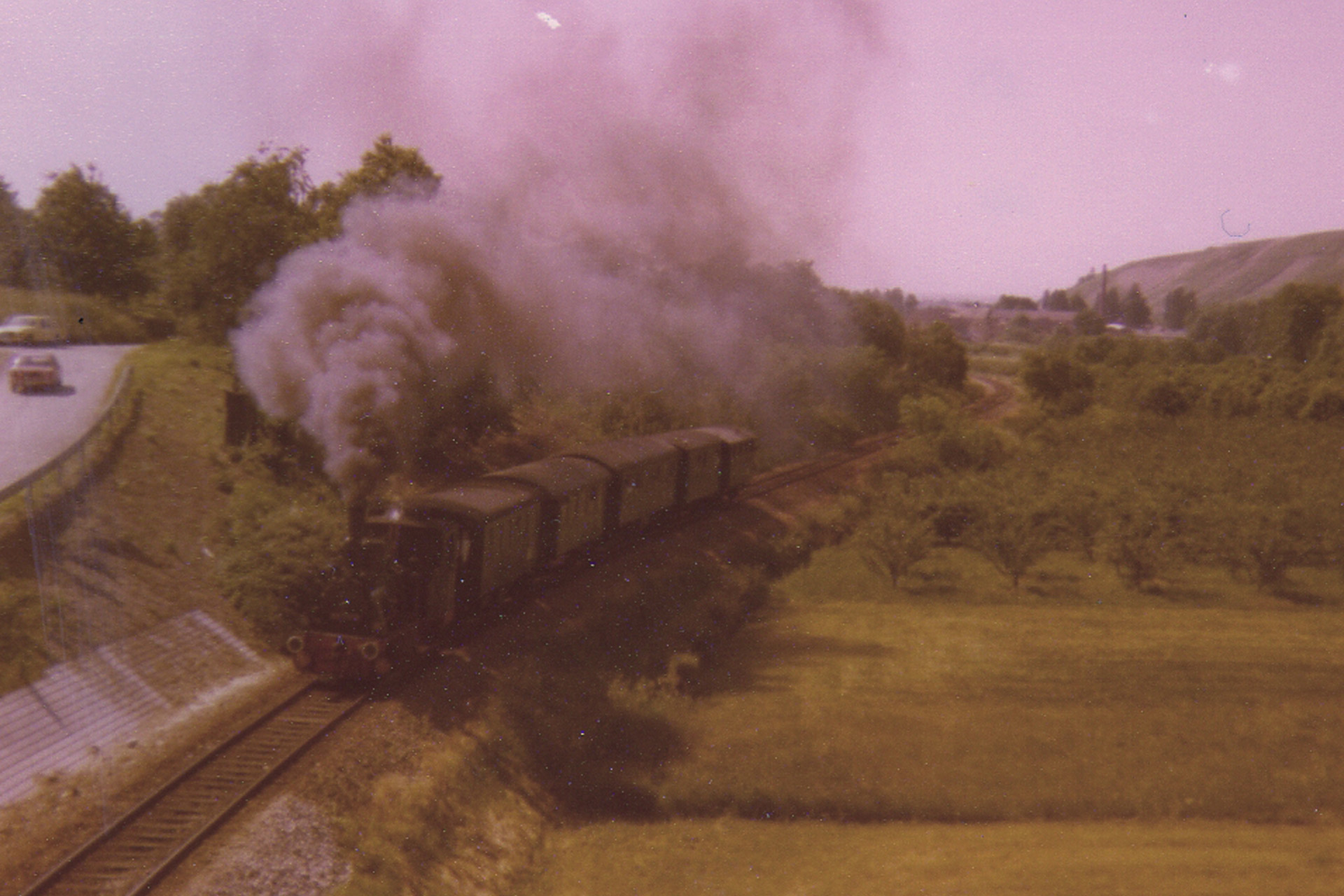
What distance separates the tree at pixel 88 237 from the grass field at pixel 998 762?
31136 millimetres

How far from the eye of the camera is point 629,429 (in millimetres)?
34062

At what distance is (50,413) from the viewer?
22172mm

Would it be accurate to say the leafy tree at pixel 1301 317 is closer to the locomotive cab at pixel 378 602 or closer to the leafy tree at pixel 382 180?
the leafy tree at pixel 382 180

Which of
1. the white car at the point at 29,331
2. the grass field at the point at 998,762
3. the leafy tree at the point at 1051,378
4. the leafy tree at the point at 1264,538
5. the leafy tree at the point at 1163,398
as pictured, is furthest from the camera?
the leafy tree at the point at 1051,378

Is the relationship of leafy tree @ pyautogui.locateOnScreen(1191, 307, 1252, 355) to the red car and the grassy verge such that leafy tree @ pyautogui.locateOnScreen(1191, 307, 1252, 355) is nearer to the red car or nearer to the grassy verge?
the grassy verge

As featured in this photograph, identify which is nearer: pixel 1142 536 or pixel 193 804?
pixel 193 804

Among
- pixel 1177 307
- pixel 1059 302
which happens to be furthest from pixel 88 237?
pixel 1059 302

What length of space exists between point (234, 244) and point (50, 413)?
701cm

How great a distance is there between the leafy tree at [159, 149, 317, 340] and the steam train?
8.34 metres

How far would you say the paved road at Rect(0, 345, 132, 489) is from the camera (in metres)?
17.8

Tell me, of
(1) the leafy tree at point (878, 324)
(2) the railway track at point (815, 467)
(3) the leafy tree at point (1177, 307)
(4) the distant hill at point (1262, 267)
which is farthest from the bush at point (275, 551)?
(4) the distant hill at point (1262, 267)

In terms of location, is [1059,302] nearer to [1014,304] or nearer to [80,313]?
[1014,304]

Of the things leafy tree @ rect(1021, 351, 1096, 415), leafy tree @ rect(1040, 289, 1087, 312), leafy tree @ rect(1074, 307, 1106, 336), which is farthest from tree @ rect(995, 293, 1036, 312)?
leafy tree @ rect(1021, 351, 1096, 415)

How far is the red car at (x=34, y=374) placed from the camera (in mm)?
24719
